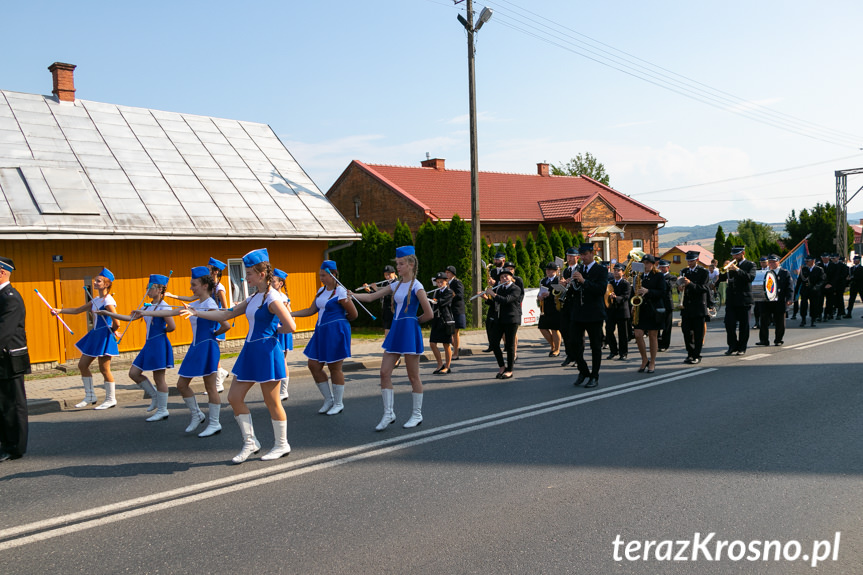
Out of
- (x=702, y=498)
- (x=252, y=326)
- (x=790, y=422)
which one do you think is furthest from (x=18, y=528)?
(x=790, y=422)

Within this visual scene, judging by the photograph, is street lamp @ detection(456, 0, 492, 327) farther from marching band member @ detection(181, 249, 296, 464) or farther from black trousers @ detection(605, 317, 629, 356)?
marching band member @ detection(181, 249, 296, 464)

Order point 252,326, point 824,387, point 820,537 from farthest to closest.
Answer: point 824,387
point 252,326
point 820,537

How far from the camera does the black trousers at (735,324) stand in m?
Answer: 12.6

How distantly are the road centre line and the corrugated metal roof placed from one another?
975cm

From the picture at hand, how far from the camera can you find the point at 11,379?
648cm

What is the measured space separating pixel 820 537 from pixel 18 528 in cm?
526

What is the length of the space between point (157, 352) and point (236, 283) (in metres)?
9.14

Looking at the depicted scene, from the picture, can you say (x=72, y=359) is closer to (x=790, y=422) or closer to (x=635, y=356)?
(x=635, y=356)

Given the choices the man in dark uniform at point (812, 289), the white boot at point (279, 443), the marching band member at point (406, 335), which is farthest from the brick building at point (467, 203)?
the white boot at point (279, 443)

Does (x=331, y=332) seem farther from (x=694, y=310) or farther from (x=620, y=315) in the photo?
(x=694, y=310)

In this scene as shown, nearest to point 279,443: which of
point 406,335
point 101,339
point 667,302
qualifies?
point 406,335

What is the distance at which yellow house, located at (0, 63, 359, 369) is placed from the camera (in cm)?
1359

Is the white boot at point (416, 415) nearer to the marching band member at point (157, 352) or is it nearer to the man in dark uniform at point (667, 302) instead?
the marching band member at point (157, 352)

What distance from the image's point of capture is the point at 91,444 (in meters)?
7.11
